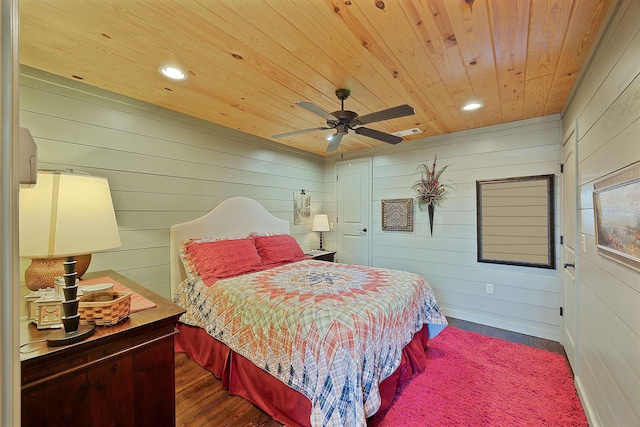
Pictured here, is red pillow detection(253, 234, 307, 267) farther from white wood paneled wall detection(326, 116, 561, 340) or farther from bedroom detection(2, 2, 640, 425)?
white wood paneled wall detection(326, 116, 561, 340)

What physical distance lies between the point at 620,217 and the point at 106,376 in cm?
232

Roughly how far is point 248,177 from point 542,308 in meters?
3.76

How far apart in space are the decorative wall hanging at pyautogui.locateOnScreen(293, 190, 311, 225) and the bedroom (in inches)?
4.4

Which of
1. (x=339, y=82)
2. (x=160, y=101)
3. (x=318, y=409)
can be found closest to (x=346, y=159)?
(x=339, y=82)

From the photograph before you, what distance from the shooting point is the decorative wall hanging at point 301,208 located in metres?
4.32

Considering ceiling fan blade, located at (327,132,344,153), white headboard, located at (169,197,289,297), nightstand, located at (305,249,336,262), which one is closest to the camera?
ceiling fan blade, located at (327,132,344,153)

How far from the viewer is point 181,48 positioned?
176cm

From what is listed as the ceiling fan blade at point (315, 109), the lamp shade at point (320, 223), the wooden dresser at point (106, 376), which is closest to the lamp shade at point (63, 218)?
the wooden dresser at point (106, 376)

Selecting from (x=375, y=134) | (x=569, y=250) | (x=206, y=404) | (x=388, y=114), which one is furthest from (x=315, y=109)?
(x=569, y=250)

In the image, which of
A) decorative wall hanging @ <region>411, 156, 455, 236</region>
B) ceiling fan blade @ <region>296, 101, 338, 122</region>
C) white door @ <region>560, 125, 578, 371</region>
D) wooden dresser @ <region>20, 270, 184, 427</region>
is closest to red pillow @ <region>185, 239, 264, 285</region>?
wooden dresser @ <region>20, 270, 184, 427</region>

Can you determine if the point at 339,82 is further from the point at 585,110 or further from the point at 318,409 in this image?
the point at 318,409

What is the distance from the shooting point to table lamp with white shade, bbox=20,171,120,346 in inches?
38.3

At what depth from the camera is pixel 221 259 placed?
8.75 feet

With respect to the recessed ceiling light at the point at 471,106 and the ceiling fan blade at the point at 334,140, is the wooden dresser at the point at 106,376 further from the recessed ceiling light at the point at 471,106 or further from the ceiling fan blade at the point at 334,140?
the recessed ceiling light at the point at 471,106
